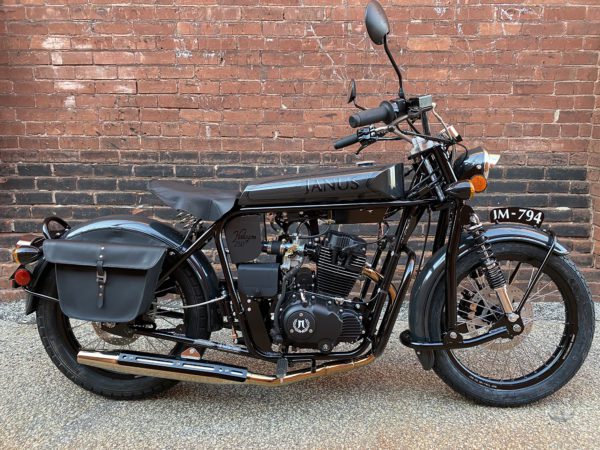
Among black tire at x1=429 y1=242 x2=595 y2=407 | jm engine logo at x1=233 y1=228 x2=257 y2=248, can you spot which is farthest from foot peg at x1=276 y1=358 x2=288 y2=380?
black tire at x1=429 y1=242 x2=595 y2=407

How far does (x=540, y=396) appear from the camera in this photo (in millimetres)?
2607

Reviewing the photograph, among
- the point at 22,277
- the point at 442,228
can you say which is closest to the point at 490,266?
the point at 442,228

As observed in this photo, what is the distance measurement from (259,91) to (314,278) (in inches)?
68.9

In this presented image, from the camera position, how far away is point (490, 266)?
2471mm

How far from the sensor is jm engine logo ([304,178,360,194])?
2258 mm

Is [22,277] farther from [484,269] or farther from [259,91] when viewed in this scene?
[484,269]

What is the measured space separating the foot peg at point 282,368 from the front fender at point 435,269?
660 millimetres

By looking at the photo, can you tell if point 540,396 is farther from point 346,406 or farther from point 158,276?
point 158,276

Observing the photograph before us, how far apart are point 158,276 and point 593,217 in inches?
127

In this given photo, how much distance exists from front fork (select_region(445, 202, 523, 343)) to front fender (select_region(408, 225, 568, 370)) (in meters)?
0.04

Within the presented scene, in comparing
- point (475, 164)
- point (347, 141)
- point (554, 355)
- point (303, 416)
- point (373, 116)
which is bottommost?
point (303, 416)

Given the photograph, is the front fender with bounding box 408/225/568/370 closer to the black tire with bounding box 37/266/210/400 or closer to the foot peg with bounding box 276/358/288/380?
A: the foot peg with bounding box 276/358/288/380

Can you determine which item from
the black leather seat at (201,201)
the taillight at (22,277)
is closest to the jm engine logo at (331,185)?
the black leather seat at (201,201)

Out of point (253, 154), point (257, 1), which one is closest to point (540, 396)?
point (253, 154)
